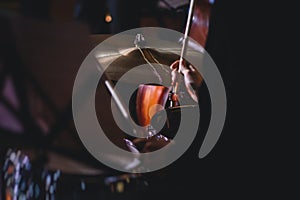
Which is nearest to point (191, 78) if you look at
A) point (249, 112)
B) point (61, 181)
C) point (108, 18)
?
point (249, 112)

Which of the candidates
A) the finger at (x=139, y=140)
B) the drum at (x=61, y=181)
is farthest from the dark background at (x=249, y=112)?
the finger at (x=139, y=140)

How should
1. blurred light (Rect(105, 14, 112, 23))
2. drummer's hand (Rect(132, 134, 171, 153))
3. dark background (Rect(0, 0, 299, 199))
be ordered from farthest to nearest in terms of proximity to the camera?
blurred light (Rect(105, 14, 112, 23)) → drummer's hand (Rect(132, 134, 171, 153)) → dark background (Rect(0, 0, 299, 199))

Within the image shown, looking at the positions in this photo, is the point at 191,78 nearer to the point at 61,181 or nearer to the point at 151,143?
the point at 151,143

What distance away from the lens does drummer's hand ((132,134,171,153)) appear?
2.20ft

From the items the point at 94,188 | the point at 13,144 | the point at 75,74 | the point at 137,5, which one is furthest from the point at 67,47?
the point at 137,5

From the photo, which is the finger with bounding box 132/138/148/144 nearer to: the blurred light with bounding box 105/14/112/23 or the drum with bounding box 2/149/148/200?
the drum with bounding box 2/149/148/200

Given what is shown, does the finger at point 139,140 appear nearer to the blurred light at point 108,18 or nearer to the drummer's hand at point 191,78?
the drummer's hand at point 191,78

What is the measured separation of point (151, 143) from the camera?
0.70m

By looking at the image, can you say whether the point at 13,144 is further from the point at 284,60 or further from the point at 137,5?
the point at 137,5

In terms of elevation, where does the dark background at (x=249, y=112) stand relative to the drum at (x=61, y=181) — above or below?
above

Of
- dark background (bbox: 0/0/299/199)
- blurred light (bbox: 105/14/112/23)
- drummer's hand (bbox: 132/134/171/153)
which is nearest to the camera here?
dark background (bbox: 0/0/299/199)

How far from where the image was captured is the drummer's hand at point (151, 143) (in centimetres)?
67

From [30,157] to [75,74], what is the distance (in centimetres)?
14

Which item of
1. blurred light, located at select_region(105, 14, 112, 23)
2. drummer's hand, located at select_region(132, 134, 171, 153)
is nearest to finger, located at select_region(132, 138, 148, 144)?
drummer's hand, located at select_region(132, 134, 171, 153)
